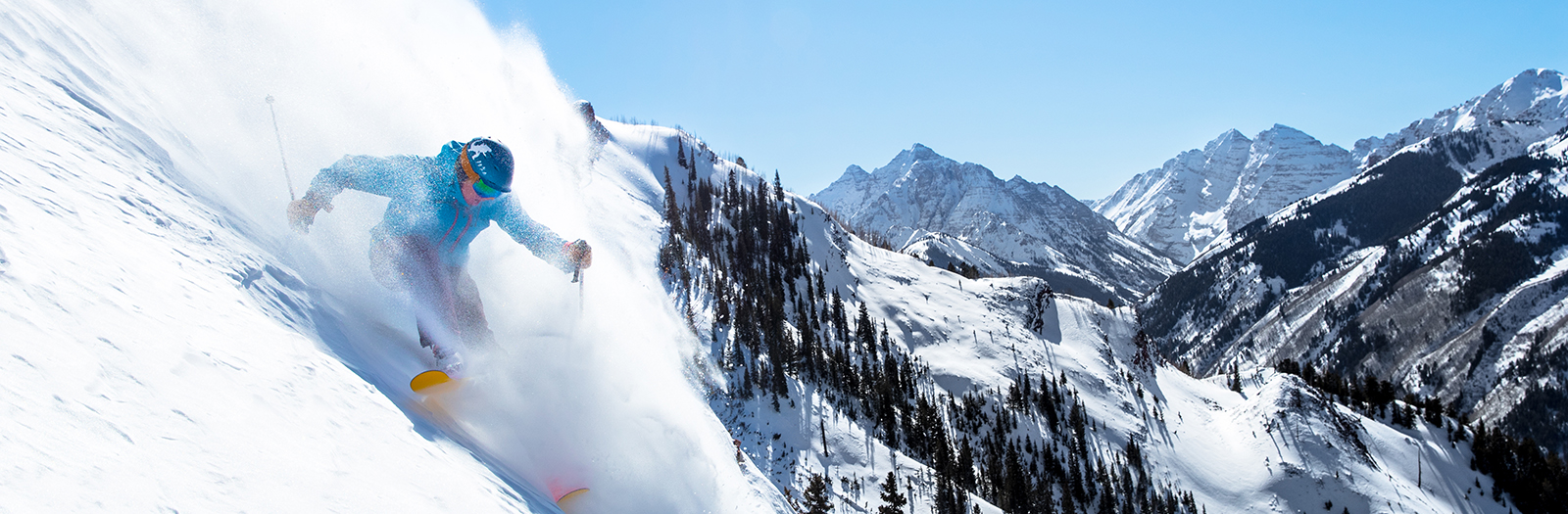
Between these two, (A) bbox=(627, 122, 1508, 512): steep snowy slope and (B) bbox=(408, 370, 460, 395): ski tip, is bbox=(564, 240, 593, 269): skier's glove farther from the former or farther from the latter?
(A) bbox=(627, 122, 1508, 512): steep snowy slope

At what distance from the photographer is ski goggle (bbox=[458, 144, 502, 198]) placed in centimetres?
909

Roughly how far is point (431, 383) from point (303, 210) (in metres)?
2.76

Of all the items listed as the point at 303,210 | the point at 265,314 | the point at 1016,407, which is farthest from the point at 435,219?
the point at 1016,407

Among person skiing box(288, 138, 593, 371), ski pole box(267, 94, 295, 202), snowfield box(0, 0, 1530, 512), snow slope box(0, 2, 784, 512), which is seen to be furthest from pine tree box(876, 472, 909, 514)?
ski pole box(267, 94, 295, 202)

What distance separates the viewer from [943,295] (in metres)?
112

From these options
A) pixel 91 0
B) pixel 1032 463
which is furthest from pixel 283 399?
pixel 1032 463

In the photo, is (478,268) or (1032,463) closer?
(478,268)

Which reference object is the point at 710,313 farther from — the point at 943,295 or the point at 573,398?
the point at 573,398

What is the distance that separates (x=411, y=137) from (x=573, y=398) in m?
7.55

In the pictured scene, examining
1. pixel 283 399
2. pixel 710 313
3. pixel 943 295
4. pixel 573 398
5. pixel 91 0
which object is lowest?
pixel 283 399

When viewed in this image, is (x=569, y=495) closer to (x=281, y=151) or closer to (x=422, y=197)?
(x=422, y=197)

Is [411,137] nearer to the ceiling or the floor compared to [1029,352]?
nearer to the floor

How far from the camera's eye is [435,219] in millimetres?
9086

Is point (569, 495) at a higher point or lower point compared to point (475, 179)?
lower
